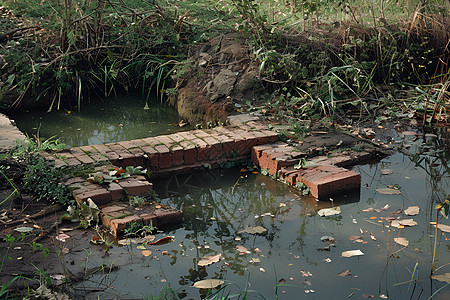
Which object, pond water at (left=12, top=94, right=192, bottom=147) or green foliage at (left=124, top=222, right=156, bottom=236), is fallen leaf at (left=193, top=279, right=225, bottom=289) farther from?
pond water at (left=12, top=94, right=192, bottom=147)

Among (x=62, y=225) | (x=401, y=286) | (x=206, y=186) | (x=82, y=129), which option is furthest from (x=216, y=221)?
(x=82, y=129)

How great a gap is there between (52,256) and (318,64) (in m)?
4.01

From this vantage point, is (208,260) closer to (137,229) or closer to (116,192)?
(137,229)

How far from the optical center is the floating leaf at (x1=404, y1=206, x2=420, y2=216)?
3.65m

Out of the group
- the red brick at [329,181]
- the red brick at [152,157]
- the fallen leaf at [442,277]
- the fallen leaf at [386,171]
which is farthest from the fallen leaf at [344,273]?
the red brick at [152,157]

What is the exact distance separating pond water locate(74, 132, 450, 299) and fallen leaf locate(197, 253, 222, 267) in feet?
0.10

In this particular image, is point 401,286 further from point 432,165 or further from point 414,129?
point 414,129

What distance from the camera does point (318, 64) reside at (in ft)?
19.5

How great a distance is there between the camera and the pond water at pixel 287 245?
2.79 meters

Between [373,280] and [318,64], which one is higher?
[318,64]

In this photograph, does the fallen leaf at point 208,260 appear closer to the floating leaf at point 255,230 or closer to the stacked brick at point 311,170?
the floating leaf at point 255,230

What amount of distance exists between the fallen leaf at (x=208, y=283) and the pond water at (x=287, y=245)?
44 mm

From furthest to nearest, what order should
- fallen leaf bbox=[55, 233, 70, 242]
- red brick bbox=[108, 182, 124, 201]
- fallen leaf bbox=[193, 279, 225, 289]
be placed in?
1. red brick bbox=[108, 182, 124, 201]
2. fallen leaf bbox=[55, 233, 70, 242]
3. fallen leaf bbox=[193, 279, 225, 289]

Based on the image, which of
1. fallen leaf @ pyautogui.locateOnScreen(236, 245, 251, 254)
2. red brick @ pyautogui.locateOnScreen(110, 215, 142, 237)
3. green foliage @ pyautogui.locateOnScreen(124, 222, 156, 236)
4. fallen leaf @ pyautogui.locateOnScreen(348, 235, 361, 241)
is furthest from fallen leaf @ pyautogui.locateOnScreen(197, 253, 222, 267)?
fallen leaf @ pyautogui.locateOnScreen(348, 235, 361, 241)
